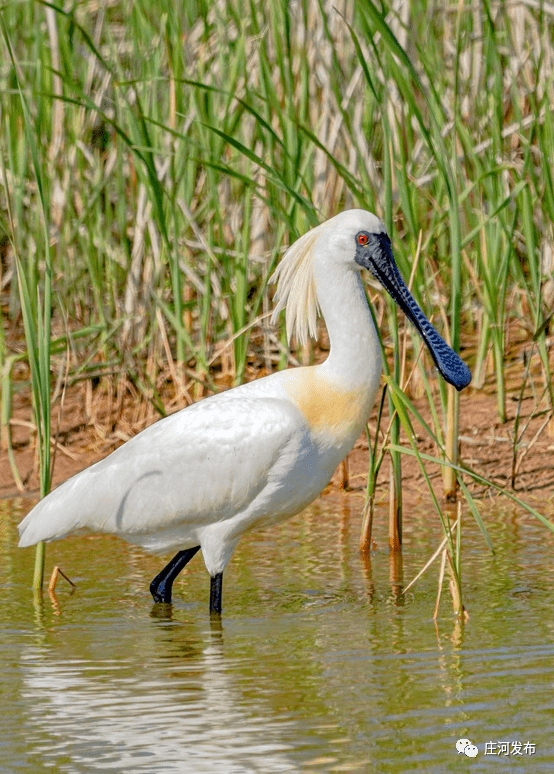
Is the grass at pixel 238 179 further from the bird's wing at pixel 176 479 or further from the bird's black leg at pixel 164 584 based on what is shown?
the bird's black leg at pixel 164 584

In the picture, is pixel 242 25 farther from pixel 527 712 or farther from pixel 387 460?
pixel 527 712

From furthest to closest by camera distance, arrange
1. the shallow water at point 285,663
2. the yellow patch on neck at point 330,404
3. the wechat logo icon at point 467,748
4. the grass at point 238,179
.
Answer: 1. the grass at point 238,179
2. the yellow patch on neck at point 330,404
3. the shallow water at point 285,663
4. the wechat logo icon at point 467,748

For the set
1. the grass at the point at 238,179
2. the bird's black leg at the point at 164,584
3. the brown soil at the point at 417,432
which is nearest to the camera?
the bird's black leg at the point at 164,584

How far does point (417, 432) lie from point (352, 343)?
7.97 feet

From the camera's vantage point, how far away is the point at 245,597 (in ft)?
17.7

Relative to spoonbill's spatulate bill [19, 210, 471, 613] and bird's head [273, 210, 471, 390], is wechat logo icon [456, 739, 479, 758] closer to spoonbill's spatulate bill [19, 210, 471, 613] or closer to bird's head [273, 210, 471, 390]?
spoonbill's spatulate bill [19, 210, 471, 613]

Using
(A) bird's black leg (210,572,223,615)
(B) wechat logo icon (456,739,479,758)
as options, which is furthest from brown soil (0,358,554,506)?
(B) wechat logo icon (456,739,479,758)

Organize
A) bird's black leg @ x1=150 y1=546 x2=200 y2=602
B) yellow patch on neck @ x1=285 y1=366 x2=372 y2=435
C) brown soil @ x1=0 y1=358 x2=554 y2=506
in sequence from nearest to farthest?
yellow patch on neck @ x1=285 y1=366 x2=372 y2=435 → bird's black leg @ x1=150 y1=546 x2=200 y2=602 → brown soil @ x1=0 y1=358 x2=554 y2=506

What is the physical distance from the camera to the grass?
689 centimetres

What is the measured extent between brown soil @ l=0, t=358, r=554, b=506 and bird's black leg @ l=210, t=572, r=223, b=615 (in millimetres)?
1615

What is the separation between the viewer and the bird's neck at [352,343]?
5.20m

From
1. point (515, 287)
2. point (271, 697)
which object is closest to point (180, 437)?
point (271, 697)


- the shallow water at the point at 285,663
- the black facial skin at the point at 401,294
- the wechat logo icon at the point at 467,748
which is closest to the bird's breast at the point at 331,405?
the black facial skin at the point at 401,294

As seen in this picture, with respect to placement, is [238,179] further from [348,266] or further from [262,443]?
[262,443]
